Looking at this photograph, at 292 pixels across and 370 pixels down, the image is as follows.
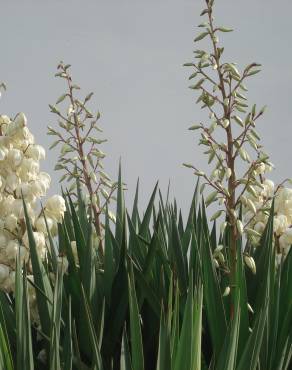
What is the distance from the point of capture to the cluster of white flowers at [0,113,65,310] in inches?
97.2

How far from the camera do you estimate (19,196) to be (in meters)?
2.53

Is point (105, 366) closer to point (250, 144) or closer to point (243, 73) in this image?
point (250, 144)

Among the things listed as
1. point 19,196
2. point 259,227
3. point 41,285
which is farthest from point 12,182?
point 259,227

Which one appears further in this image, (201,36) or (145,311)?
(145,311)

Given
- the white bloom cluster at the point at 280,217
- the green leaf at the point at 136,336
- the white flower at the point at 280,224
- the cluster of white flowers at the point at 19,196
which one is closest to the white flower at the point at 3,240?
the cluster of white flowers at the point at 19,196

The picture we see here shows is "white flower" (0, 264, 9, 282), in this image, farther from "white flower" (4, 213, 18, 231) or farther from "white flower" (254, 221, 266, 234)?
"white flower" (254, 221, 266, 234)

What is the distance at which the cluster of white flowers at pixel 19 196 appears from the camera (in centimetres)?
247

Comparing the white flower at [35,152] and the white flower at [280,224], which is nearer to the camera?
the white flower at [35,152]

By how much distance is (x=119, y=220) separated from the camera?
283cm

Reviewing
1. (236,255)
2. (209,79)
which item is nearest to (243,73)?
(209,79)

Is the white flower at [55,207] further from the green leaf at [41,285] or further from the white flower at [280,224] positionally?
the white flower at [280,224]

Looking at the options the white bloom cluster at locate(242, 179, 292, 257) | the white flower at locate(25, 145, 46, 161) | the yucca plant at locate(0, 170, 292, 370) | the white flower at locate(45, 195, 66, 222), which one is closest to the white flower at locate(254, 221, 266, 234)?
the white bloom cluster at locate(242, 179, 292, 257)

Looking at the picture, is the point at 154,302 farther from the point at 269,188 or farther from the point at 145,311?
the point at 269,188

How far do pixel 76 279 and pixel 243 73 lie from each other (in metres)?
0.91
